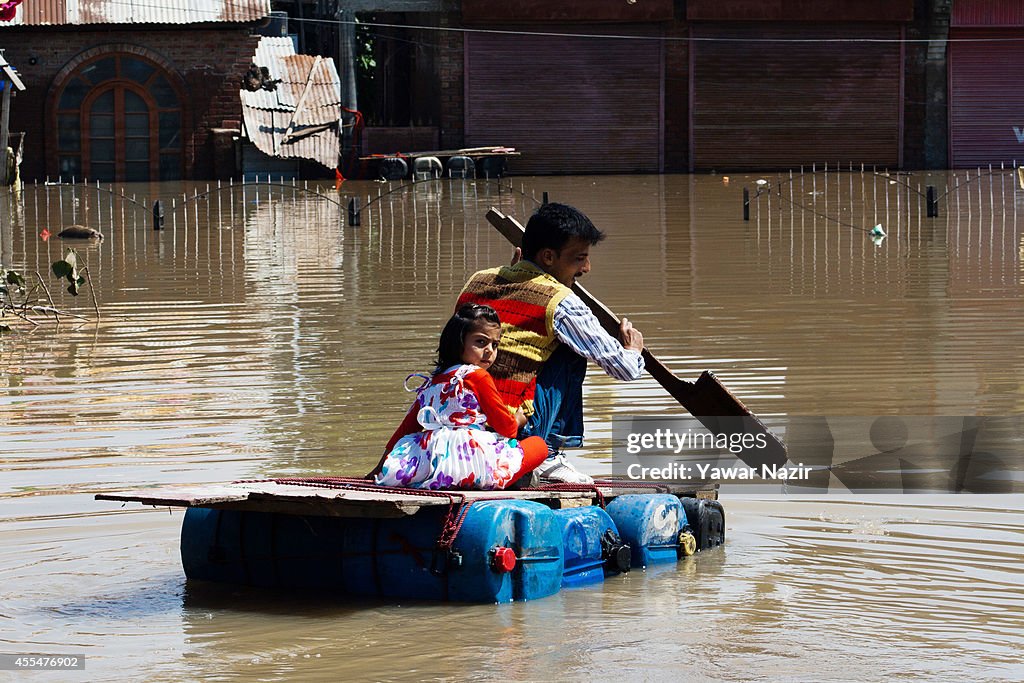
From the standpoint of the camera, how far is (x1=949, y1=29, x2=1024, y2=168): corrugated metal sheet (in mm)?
33875

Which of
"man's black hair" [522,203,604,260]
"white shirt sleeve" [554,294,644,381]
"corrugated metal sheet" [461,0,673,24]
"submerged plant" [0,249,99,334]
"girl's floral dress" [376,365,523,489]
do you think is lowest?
"girl's floral dress" [376,365,523,489]

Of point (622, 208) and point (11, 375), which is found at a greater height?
point (622, 208)

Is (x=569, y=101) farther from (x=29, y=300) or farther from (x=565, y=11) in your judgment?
(x=29, y=300)

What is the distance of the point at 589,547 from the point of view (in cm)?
623

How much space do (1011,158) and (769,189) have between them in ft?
30.0

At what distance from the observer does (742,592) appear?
6094 mm

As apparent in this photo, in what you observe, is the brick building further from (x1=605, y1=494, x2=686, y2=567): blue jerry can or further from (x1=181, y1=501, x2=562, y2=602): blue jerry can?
(x1=181, y1=501, x2=562, y2=602): blue jerry can

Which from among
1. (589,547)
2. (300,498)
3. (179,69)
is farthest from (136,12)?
(300,498)

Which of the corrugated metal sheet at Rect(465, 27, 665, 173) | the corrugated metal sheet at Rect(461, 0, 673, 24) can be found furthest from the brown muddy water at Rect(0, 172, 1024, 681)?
the corrugated metal sheet at Rect(461, 0, 673, 24)

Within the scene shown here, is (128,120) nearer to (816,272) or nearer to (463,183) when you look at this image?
(463,183)

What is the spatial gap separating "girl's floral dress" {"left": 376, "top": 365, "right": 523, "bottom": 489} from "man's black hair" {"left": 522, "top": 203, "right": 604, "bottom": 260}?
2.19ft

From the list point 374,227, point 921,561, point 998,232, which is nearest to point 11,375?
point 921,561

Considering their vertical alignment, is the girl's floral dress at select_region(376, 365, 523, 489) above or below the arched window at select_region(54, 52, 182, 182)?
below

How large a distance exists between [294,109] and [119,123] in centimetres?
314
